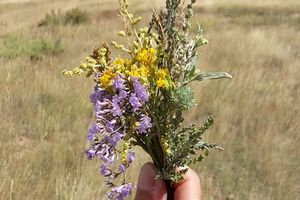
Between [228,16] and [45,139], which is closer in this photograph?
[45,139]

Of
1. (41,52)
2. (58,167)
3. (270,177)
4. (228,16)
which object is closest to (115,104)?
(58,167)

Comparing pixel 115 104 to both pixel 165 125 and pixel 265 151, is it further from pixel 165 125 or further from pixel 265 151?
pixel 265 151

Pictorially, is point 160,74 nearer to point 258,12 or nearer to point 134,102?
point 134,102

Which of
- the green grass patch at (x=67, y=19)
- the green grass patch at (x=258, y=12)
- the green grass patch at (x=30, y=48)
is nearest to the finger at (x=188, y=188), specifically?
the green grass patch at (x=30, y=48)

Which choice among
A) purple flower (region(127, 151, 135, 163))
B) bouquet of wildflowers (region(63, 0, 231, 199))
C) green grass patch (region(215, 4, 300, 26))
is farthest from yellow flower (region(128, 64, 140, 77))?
green grass patch (region(215, 4, 300, 26))

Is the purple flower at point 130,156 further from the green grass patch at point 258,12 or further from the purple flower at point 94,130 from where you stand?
the green grass patch at point 258,12
